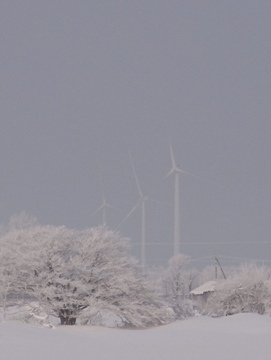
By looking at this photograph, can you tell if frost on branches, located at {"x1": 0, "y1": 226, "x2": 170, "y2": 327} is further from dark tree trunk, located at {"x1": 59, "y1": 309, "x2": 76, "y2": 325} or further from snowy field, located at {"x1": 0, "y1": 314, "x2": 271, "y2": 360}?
snowy field, located at {"x1": 0, "y1": 314, "x2": 271, "y2": 360}

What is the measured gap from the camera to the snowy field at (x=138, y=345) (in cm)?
2069

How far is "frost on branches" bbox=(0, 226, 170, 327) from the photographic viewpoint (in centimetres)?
3781

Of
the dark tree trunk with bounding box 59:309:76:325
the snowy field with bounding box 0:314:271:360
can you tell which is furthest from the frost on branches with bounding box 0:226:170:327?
the snowy field with bounding box 0:314:271:360

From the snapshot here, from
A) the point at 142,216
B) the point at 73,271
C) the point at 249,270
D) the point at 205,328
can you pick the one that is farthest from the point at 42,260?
the point at 142,216

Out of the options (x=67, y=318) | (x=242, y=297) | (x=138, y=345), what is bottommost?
(x=138, y=345)

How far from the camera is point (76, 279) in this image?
127ft

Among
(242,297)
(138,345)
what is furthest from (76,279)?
(138,345)

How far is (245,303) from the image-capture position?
155 feet

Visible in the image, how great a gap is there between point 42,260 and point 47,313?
2357 mm

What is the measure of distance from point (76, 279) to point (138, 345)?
13935 millimetres

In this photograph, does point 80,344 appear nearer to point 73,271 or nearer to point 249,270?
point 73,271

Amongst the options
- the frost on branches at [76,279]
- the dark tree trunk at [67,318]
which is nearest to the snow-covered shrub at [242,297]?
the frost on branches at [76,279]

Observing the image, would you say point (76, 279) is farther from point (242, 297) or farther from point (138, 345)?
point (138, 345)

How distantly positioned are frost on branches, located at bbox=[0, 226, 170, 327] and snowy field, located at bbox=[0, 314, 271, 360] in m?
5.45
